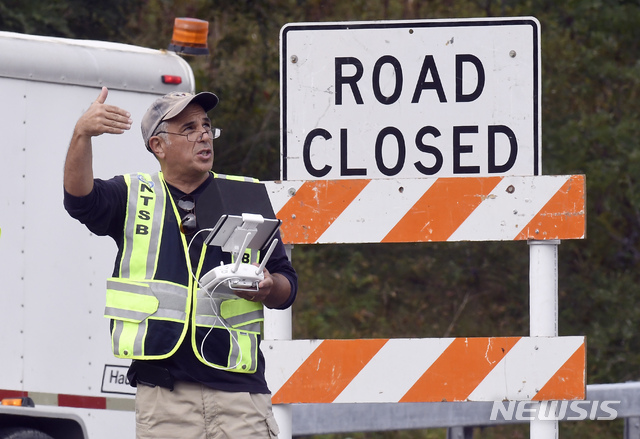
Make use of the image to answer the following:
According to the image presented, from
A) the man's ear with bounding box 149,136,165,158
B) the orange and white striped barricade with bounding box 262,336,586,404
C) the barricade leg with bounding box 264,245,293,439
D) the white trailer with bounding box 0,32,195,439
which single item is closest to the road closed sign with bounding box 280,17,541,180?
the barricade leg with bounding box 264,245,293,439

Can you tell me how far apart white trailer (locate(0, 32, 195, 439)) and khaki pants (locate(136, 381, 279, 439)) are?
5.55 feet

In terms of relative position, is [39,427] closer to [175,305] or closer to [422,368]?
[422,368]

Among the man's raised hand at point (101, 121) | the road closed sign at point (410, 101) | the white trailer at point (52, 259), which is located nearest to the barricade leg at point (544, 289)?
the road closed sign at point (410, 101)

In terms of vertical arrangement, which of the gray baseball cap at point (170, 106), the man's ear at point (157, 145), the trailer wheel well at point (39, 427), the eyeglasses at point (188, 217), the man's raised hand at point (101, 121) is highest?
the gray baseball cap at point (170, 106)

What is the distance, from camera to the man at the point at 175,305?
11.7 feet

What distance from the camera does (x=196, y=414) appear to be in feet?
11.9

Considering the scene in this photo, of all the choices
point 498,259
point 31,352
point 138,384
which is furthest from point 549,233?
point 498,259

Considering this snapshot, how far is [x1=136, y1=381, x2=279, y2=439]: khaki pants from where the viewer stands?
3.62 metres

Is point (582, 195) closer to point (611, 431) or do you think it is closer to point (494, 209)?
point (494, 209)

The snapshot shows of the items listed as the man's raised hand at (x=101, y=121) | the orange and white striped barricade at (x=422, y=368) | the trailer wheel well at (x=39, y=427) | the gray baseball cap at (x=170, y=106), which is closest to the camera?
the man's raised hand at (x=101, y=121)

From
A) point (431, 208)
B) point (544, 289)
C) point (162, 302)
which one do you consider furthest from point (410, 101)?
point (162, 302)

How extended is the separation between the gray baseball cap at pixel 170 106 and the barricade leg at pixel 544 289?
1397mm

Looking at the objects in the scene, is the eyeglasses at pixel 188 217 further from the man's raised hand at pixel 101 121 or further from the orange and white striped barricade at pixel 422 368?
the orange and white striped barricade at pixel 422 368

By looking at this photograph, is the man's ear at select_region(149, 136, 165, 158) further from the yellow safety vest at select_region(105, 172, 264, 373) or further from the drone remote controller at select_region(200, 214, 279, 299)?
the drone remote controller at select_region(200, 214, 279, 299)
